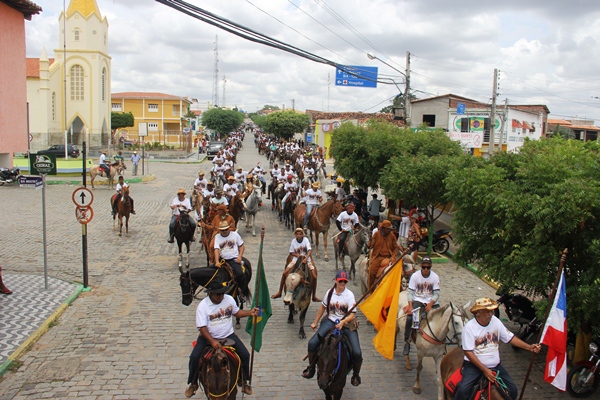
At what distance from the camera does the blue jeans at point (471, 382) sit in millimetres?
6090

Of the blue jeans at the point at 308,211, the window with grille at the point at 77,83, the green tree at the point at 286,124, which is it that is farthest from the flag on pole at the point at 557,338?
the green tree at the point at 286,124

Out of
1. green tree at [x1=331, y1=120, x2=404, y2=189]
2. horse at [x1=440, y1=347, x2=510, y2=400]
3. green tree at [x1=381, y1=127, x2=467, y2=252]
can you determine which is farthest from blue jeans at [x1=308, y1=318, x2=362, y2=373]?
green tree at [x1=331, y1=120, x2=404, y2=189]

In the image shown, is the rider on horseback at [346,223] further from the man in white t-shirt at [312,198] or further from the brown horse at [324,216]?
the man in white t-shirt at [312,198]

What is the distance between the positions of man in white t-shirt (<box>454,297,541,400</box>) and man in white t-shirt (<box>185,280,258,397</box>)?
267 centimetres

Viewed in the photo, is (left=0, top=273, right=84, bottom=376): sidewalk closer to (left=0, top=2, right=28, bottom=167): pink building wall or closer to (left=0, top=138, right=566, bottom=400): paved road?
(left=0, top=138, right=566, bottom=400): paved road

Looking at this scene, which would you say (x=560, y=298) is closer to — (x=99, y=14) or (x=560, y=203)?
(x=560, y=203)

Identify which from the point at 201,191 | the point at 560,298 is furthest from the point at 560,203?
the point at 201,191

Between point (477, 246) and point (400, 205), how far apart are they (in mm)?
12588

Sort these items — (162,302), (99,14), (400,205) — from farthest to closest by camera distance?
(99,14)
(400,205)
(162,302)

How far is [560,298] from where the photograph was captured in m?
6.50

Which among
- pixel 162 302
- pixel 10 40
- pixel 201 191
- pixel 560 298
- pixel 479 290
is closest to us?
pixel 560 298

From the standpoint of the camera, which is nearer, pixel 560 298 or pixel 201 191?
pixel 560 298

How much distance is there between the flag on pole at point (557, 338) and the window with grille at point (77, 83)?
180ft

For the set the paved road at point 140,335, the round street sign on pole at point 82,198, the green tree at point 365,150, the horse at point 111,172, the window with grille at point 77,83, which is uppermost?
the window with grille at point 77,83
